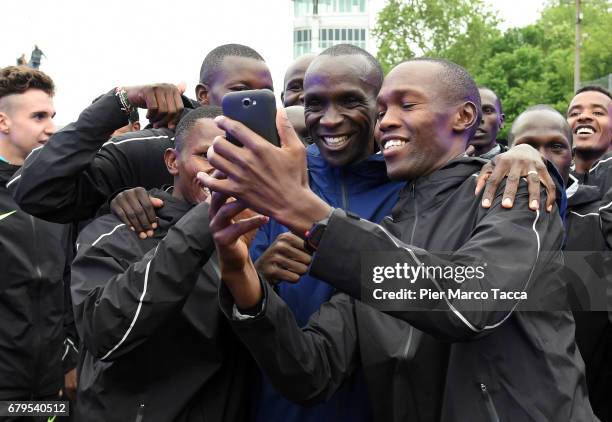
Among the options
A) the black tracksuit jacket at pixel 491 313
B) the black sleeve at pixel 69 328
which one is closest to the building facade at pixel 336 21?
the black sleeve at pixel 69 328

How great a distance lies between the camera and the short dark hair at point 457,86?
121 inches

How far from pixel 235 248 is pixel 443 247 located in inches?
27.7

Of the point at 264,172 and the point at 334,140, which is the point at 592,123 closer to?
the point at 334,140

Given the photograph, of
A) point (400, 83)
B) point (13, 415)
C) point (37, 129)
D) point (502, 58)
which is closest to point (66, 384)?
point (13, 415)

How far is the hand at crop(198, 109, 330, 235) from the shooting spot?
6.89 feet

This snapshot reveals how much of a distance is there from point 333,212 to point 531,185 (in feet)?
2.42

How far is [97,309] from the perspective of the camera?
118 inches

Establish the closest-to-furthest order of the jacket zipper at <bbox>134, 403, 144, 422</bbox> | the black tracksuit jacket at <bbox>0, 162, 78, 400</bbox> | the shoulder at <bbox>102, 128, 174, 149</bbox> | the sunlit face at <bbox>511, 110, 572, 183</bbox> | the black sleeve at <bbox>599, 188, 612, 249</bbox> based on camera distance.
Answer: the jacket zipper at <bbox>134, 403, 144, 422</bbox> → the shoulder at <bbox>102, 128, 174, 149</bbox> → the black sleeve at <bbox>599, 188, 612, 249</bbox> → the sunlit face at <bbox>511, 110, 572, 183</bbox> → the black tracksuit jacket at <bbox>0, 162, 78, 400</bbox>

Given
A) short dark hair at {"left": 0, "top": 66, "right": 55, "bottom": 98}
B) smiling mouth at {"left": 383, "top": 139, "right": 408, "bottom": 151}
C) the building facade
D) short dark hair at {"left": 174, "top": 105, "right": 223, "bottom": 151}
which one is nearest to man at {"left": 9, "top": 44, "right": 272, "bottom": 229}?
short dark hair at {"left": 174, "top": 105, "right": 223, "bottom": 151}

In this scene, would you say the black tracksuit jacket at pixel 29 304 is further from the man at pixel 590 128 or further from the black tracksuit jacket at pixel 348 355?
the man at pixel 590 128

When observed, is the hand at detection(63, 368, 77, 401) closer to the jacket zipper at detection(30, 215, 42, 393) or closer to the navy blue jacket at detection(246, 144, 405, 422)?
the jacket zipper at detection(30, 215, 42, 393)

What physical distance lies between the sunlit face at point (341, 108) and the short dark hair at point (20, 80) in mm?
3043

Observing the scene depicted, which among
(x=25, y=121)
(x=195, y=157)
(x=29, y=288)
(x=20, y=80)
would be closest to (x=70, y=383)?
(x=29, y=288)

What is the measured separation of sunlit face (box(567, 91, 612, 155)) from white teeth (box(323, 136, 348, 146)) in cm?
315
